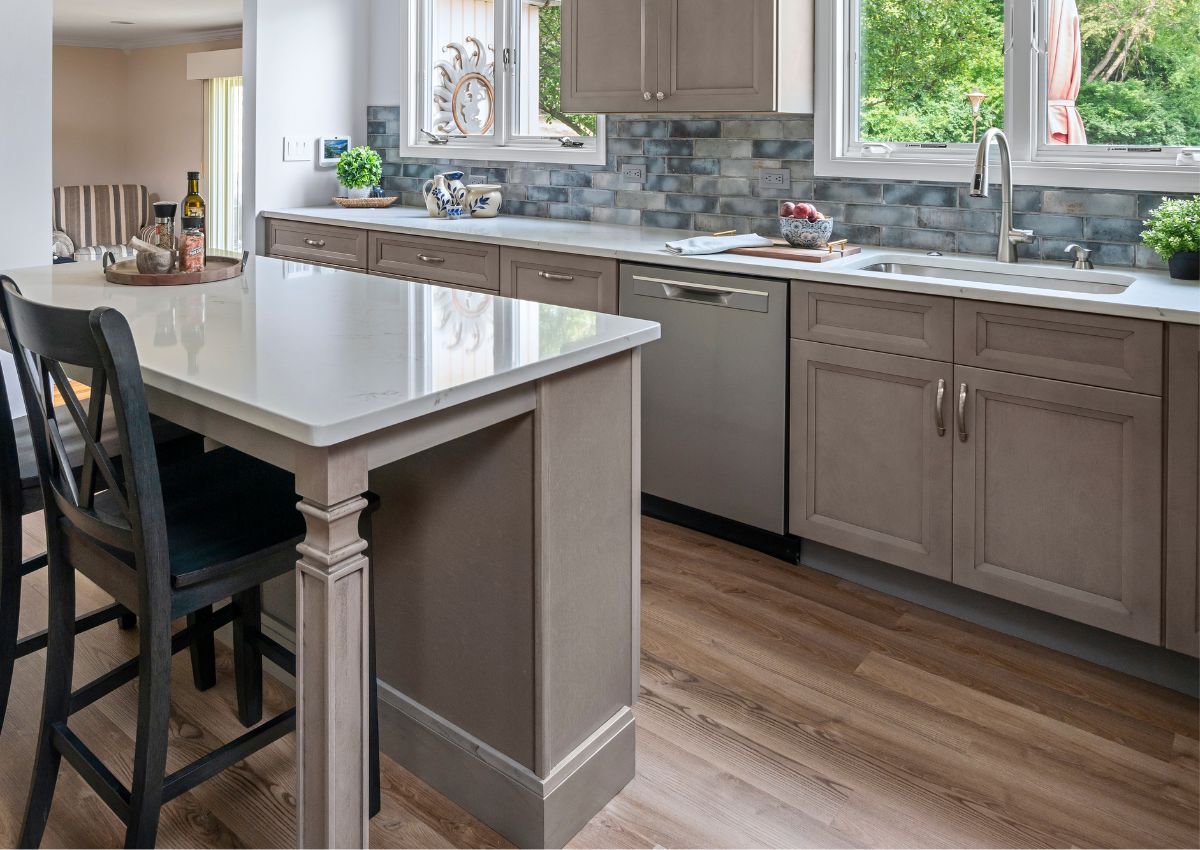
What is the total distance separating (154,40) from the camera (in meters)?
9.28

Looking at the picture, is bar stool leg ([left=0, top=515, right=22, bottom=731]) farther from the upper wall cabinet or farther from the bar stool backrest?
the upper wall cabinet

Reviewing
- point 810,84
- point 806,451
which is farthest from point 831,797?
point 810,84

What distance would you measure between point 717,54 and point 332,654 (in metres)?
2.47

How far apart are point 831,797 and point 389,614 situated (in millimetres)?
930

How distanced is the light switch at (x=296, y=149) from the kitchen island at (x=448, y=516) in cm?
282

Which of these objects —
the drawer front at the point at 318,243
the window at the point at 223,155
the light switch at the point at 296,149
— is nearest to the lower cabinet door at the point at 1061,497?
the drawer front at the point at 318,243

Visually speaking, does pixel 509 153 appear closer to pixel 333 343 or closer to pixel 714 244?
pixel 714 244

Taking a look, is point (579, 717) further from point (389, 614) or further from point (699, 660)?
point (699, 660)

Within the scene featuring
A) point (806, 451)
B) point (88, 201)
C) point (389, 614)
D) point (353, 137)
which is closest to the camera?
point (389, 614)

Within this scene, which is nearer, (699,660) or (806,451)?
(699,660)

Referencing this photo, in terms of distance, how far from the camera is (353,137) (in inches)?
195

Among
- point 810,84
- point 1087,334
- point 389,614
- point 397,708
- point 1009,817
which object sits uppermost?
point 810,84

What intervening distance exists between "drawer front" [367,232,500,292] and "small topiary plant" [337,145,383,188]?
811 millimetres

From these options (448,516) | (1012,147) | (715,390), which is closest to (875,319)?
(715,390)
